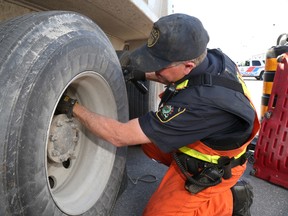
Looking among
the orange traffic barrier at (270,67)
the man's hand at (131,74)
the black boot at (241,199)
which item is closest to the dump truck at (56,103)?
the man's hand at (131,74)

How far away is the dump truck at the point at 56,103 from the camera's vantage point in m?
0.98

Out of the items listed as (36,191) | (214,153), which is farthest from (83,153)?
(214,153)

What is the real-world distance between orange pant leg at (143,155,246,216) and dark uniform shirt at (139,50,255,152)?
1.44 feet

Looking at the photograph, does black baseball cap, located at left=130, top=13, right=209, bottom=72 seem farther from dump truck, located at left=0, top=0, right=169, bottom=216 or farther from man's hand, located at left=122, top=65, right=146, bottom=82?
man's hand, located at left=122, top=65, right=146, bottom=82

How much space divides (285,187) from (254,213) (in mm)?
558

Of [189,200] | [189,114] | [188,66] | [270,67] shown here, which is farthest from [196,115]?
[270,67]

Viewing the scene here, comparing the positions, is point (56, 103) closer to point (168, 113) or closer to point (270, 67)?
point (168, 113)

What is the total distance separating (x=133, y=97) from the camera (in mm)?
2797

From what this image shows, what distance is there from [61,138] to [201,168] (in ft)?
2.75

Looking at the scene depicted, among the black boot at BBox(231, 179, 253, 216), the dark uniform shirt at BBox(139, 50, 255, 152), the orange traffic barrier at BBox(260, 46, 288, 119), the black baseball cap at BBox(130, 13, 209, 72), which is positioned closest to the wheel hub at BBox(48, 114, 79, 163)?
the dark uniform shirt at BBox(139, 50, 255, 152)

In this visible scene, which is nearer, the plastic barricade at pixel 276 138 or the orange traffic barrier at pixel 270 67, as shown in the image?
the plastic barricade at pixel 276 138

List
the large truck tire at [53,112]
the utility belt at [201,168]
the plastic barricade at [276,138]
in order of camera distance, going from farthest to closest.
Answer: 1. the plastic barricade at [276,138]
2. the utility belt at [201,168]
3. the large truck tire at [53,112]

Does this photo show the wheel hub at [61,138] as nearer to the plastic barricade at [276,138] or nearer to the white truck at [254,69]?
the plastic barricade at [276,138]

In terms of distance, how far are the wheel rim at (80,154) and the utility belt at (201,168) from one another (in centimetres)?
43
